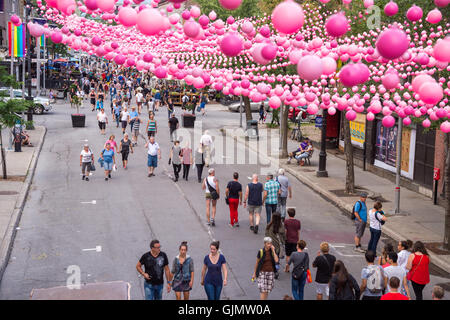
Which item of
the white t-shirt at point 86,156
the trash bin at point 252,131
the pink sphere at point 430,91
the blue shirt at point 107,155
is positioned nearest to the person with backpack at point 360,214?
the pink sphere at point 430,91

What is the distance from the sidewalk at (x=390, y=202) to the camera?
51.1ft

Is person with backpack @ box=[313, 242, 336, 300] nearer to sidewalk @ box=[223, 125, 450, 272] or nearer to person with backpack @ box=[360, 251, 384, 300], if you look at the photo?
person with backpack @ box=[360, 251, 384, 300]

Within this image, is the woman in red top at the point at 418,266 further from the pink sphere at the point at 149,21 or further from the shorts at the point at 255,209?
the pink sphere at the point at 149,21

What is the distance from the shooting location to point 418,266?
10352mm

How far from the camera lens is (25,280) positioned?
1177 centimetres

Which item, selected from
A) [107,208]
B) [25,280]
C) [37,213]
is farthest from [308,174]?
[25,280]

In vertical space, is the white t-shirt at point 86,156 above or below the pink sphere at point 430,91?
below

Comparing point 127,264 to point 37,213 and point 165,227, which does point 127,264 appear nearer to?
point 165,227

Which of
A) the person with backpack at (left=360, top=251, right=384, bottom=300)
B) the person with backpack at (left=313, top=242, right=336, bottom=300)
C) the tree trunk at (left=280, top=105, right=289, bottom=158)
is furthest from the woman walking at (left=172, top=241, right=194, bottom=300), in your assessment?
the tree trunk at (left=280, top=105, right=289, bottom=158)

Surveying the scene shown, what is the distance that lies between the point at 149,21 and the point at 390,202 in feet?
50.4

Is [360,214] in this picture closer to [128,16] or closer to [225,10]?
[128,16]

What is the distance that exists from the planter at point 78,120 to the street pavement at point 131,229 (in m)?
10.1

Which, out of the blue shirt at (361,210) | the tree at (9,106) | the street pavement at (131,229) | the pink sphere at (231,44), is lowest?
the street pavement at (131,229)

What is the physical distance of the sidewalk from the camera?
15.6 m
